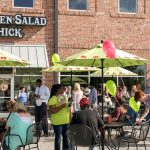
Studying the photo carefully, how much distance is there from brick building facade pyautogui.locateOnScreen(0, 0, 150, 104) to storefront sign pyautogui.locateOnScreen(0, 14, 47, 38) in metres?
0.18

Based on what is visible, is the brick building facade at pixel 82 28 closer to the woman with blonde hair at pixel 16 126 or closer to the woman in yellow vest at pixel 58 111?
the woman in yellow vest at pixel 58 111

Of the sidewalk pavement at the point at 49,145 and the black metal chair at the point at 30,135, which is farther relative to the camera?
the sidewalk pavement at the point at 49,145

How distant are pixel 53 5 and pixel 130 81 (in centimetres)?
541

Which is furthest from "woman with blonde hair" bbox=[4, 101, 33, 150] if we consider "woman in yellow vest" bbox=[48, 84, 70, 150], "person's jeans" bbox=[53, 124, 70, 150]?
"person's jeans" bbox=[53, 124, 70, 150]

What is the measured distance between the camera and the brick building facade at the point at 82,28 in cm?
2228

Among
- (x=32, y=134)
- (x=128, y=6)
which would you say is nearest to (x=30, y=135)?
(x=32, y=134)

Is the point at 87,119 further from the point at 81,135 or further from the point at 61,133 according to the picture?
the point at 61,133

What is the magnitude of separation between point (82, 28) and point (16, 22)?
10.8 feet

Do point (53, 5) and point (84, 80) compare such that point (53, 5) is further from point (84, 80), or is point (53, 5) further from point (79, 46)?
point (84, 80)

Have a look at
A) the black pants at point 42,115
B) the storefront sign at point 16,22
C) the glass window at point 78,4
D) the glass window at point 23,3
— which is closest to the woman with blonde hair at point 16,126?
the black pants at point 42,115

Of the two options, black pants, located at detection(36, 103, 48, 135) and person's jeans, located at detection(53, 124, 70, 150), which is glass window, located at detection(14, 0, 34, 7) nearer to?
black pants, located at detection(36, 103, 48, 135)

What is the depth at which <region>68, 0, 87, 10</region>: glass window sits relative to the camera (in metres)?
23.1

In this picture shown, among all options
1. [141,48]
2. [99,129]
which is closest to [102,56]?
[99,129]

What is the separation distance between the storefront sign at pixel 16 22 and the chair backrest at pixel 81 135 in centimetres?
1321
